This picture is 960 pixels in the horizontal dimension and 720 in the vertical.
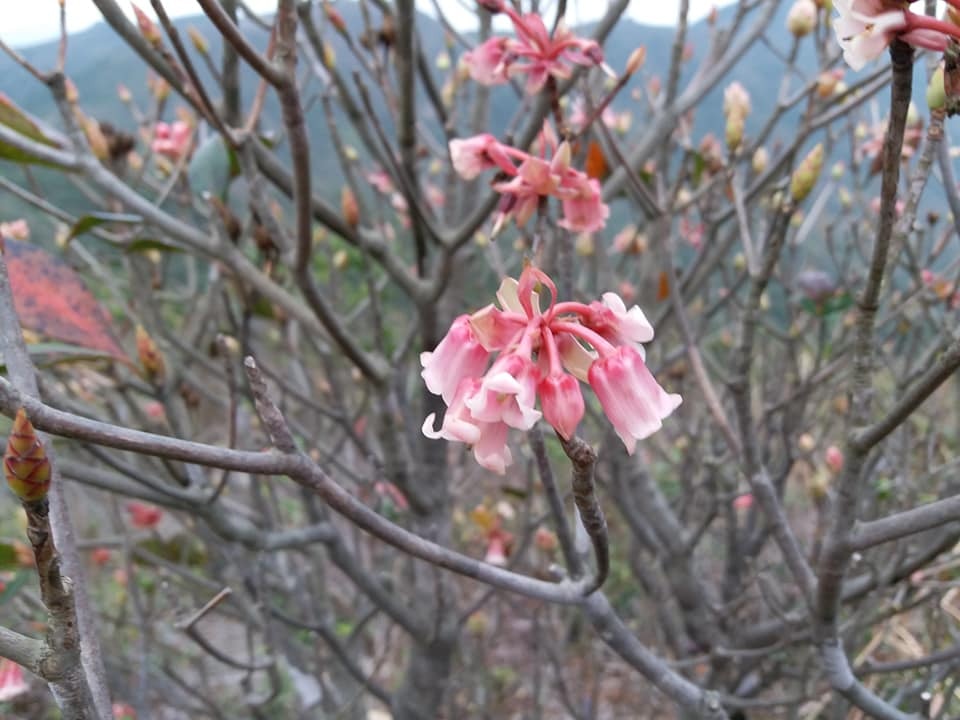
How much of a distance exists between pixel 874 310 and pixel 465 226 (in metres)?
0.64

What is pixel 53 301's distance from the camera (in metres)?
0.99

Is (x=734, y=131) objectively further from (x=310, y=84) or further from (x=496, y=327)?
(x=310, y=84)

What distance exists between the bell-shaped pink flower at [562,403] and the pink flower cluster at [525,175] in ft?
1.02

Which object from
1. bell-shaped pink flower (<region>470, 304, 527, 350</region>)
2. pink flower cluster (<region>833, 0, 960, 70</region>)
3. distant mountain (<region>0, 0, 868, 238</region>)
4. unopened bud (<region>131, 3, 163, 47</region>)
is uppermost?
distant mountain (<region>0, 0, 868, 238</region>)

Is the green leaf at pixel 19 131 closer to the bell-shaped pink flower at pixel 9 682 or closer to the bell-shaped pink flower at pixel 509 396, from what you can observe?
the bell-shaped pink flower at pixel 9 682

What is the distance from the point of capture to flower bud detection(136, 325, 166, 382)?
944mm

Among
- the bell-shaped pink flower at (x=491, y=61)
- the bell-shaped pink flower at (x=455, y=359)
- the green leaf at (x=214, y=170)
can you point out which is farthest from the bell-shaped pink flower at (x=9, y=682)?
the bell-shaped pink flower at (x=491, y=61)

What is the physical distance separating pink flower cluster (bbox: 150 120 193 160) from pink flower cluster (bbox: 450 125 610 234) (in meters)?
0.82

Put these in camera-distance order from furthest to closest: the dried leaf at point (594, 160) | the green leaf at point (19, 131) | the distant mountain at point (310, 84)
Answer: the distant mountain at point (310, 84) → the dried leaf at point (594, 160) → the green leaf at point (19, 131)

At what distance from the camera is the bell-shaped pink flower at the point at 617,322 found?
0.49m

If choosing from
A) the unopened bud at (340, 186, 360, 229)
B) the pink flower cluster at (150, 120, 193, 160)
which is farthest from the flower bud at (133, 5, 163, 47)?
the pink flower cluster at (150, 120, 193, 160)

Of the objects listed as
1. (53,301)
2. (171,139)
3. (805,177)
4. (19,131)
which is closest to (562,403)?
(805,177)

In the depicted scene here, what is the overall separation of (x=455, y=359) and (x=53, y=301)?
28.8 inches

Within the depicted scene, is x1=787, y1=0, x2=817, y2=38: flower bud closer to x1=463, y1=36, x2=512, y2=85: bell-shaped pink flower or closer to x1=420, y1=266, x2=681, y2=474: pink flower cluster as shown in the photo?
x1=463, y1=36, x2=512, y2=85: bell-shaped pink flower
